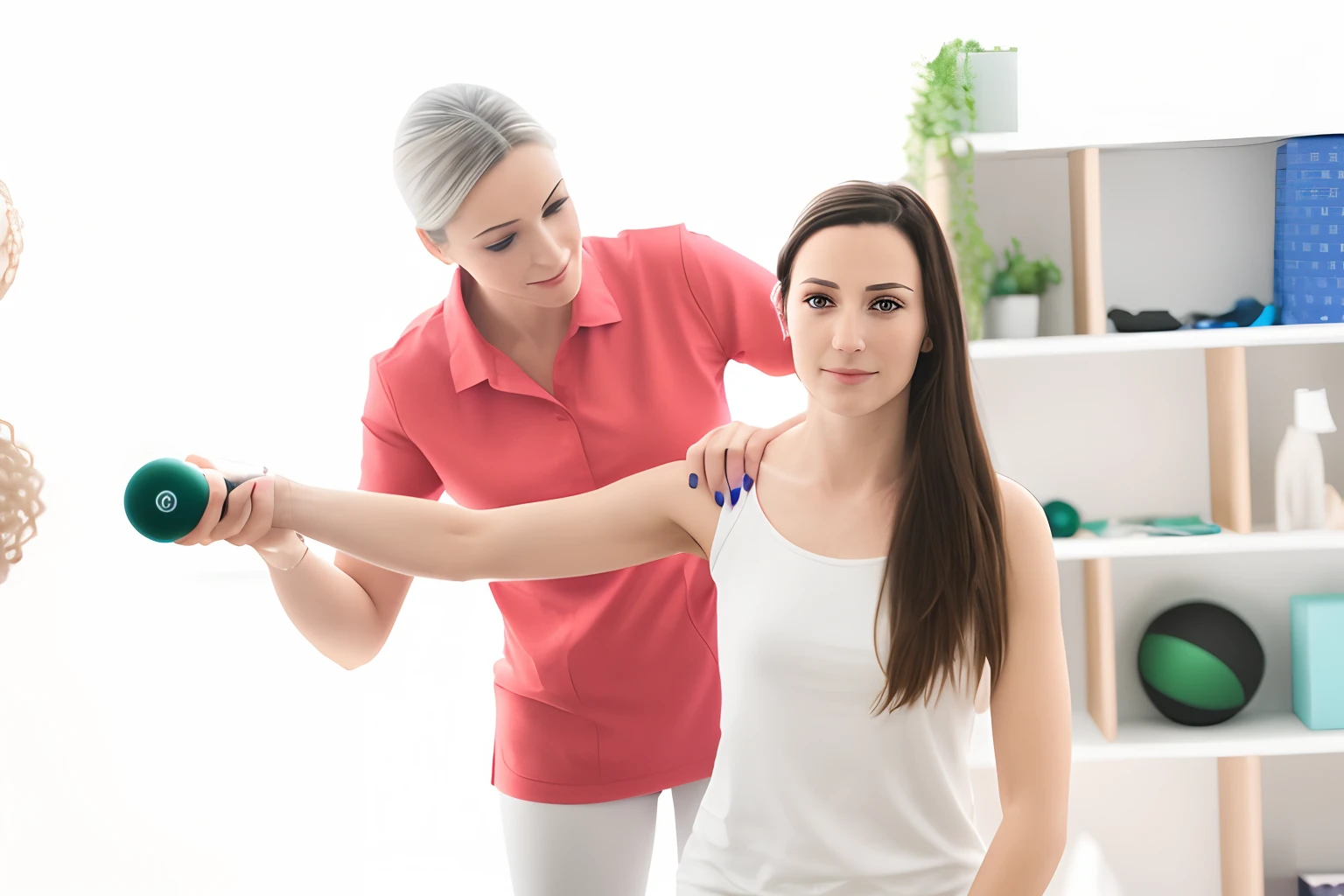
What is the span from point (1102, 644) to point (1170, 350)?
2.09ft

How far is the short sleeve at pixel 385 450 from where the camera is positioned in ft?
4.81

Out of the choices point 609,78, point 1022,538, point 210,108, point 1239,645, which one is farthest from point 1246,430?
point 210,108

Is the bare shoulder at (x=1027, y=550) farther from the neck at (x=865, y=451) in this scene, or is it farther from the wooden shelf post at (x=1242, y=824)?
the wooden shelf post at (x=1242, y=824)

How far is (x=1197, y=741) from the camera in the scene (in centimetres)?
215

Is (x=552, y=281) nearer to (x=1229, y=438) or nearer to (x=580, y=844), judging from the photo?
(x=580, y=844)

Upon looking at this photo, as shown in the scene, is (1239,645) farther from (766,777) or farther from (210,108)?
→ (210,108)

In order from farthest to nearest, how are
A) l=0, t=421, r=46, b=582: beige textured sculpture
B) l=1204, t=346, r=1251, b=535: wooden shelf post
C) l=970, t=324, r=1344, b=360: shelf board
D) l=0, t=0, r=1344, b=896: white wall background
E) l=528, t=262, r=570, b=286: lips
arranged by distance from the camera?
l=0, t=0, r=1344, b=896: white wall background < l=1204, t=346, r=1251, b=535: wooden shelf post < l=970, t=324, r=1344, b=360: shelf board < l=528, t=262, r=570, b=286: lips < l=0, t=421, r=46, b=582: beige textured sculpture

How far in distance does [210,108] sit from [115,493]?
0.90 meters

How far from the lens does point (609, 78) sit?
2.46m

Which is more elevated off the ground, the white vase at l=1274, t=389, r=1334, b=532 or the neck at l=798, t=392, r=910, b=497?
the neck at l=798, t=392, r=910, b=497

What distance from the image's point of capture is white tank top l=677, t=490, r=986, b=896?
1.11 metres

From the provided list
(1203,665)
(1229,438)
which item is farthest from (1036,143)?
(1203,665)

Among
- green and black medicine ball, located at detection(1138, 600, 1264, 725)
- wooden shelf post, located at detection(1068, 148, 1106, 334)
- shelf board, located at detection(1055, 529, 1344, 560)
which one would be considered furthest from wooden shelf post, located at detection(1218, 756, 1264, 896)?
wooden shelf post, located at detection(1068, 148, 1106, 334)

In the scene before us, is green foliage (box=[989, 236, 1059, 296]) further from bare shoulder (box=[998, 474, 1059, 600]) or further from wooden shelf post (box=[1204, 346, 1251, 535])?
bare shoulder (box=[998, 474, 1059, 600])
